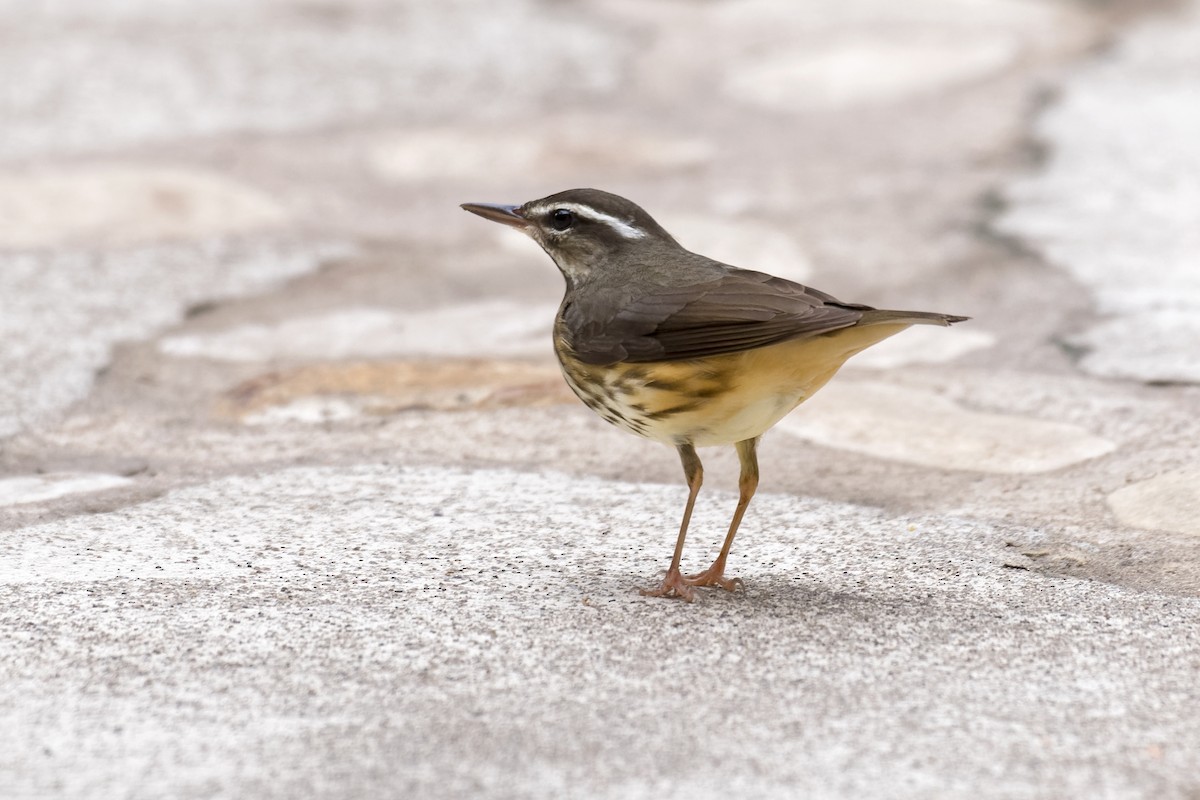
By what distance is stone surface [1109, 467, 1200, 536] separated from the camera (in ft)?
14.2

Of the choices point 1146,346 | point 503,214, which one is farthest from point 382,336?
point 1146,346

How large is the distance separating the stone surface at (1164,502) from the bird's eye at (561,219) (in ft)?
6.33

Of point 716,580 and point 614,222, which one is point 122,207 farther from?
point 716,580

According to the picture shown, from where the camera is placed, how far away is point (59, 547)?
4.20 metres

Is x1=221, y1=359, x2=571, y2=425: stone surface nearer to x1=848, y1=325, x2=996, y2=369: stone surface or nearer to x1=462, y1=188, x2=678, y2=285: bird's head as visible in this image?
x1=462, y1=188, x2=678, y2=285: bird's head

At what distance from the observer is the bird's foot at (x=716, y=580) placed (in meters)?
4.00

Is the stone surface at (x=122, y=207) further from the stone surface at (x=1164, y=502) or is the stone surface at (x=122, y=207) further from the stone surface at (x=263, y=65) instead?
the stone surface at (x=1164, y=502)

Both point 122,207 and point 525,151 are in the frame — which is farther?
point 525,151

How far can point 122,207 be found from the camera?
25.1ft

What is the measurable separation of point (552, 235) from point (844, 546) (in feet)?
4.51

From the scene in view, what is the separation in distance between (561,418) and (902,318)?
1988mm

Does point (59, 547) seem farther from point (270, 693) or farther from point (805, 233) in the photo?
point (805, 233)

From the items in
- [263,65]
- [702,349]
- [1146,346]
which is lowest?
[1146,346]

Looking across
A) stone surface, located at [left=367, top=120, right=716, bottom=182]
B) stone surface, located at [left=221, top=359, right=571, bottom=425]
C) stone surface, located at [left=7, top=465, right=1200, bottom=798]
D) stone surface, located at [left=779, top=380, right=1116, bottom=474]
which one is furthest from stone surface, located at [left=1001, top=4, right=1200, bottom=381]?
stone surface, located at [left=221, top=359, right=571, bottom=425]
